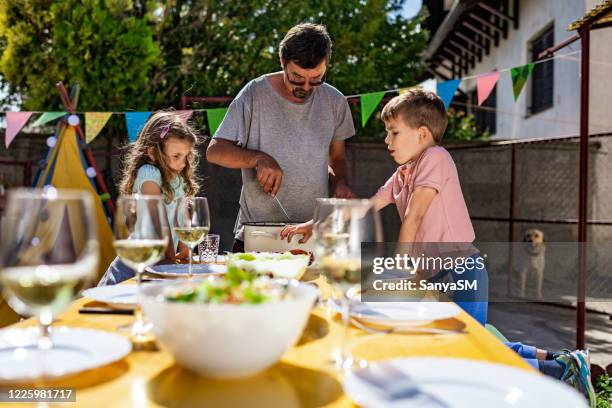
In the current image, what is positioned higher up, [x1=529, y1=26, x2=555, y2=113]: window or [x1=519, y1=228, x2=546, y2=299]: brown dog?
[x1=529, y1=26, x2=555, y2=113]: window

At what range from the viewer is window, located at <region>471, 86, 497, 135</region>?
1152 cm

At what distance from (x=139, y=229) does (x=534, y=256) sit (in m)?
6.26

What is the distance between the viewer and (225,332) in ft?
2.72

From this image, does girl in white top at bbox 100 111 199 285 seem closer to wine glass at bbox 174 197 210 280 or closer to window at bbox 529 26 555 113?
wine glass at bbox 174 197 210 280

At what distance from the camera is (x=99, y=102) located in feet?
23.1

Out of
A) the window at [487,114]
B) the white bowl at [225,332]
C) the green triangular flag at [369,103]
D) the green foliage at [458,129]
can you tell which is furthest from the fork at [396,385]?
the window at [487,114]

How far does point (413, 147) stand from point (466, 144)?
5543 mm

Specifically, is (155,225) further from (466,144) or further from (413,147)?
(466,144)

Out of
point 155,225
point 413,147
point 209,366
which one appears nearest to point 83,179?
point 413,147

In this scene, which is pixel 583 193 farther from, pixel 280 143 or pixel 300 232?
pixel 300 232

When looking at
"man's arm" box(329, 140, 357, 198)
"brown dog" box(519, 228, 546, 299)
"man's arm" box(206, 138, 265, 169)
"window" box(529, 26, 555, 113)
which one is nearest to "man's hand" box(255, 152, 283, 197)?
"man's arm" box(206, 138, 265, 169)

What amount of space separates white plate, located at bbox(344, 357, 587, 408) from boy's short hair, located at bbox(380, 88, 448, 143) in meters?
1.61

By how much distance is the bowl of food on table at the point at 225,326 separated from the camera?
827 mm

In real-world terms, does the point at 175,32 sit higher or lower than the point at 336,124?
higher
